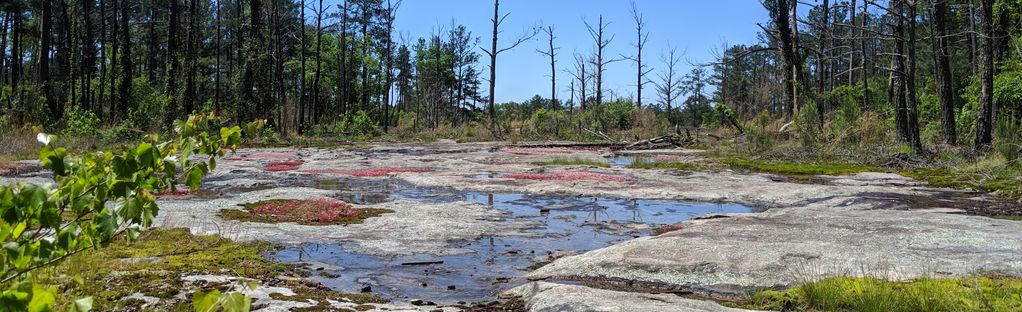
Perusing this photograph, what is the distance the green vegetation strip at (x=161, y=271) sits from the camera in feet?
12.5

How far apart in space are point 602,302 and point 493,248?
2944 millimetres

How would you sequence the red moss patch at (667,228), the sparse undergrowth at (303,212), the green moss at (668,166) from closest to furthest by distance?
the red moss patch at (667,228) → the sparse undergrowth at (303,212) → the green moss at (668,166)

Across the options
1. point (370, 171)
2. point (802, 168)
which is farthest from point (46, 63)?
point (802, 168)

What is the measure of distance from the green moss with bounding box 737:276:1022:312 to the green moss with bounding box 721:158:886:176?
10.9m

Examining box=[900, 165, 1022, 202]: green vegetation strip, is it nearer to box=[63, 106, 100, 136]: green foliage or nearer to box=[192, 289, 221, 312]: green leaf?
box=[192, 289, 221, 312]: green leaf

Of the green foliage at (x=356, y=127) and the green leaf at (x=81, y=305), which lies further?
the green foliage at (x=356, y=127)

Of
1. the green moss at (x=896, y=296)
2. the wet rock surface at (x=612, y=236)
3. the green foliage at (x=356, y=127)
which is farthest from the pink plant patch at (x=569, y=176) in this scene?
the green foliage at (x=356, y=127)

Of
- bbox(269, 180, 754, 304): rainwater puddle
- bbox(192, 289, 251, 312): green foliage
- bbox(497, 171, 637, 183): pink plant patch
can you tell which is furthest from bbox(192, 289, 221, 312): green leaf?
bbox(497, 171, 637, 183): pink plant patch

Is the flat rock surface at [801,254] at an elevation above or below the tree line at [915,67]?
below

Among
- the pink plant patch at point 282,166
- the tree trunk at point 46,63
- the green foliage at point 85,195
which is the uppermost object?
the tree trunk at point 46,63

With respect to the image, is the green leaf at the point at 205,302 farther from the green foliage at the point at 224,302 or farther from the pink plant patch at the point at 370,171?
the pink plant patch at the point at 370,171

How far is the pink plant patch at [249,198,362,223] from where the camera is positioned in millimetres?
8095

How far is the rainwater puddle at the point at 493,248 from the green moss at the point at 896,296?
1.95 meters

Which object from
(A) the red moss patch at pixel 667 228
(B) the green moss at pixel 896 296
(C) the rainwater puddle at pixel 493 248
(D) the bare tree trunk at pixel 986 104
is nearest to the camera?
(B) the green moss at pixel 896 296
